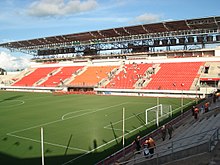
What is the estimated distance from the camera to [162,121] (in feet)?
85.8

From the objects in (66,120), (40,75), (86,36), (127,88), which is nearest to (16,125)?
(66,120)

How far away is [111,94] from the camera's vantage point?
5550cm

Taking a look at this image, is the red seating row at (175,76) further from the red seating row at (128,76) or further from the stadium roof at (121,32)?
the stadium roof at (121,32)

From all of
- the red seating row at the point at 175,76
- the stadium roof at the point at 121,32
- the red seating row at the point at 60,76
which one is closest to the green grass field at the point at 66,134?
the red seating row at the point at 175,76

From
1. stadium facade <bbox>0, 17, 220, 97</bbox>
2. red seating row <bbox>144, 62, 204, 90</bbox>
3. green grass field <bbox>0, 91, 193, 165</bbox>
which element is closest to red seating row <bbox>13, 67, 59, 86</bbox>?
stadium facade <bbox>0, 17, 220, 97</bbox>

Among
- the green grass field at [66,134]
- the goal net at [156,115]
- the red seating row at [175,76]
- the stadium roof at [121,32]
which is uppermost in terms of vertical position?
the stadium roof at [121,32]

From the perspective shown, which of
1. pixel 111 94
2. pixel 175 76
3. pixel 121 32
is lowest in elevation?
pixel 111 94

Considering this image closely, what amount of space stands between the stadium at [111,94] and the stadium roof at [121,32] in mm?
209

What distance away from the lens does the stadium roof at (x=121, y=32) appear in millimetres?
57156

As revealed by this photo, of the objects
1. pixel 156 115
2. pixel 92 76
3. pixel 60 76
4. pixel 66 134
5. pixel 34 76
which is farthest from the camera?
pixel 34 76

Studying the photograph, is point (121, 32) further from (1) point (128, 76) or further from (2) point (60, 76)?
(2) point (60, 76)

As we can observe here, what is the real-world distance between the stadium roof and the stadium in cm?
21

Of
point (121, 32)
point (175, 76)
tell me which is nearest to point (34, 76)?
point (121, 32)

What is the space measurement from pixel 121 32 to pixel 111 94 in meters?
18.8
